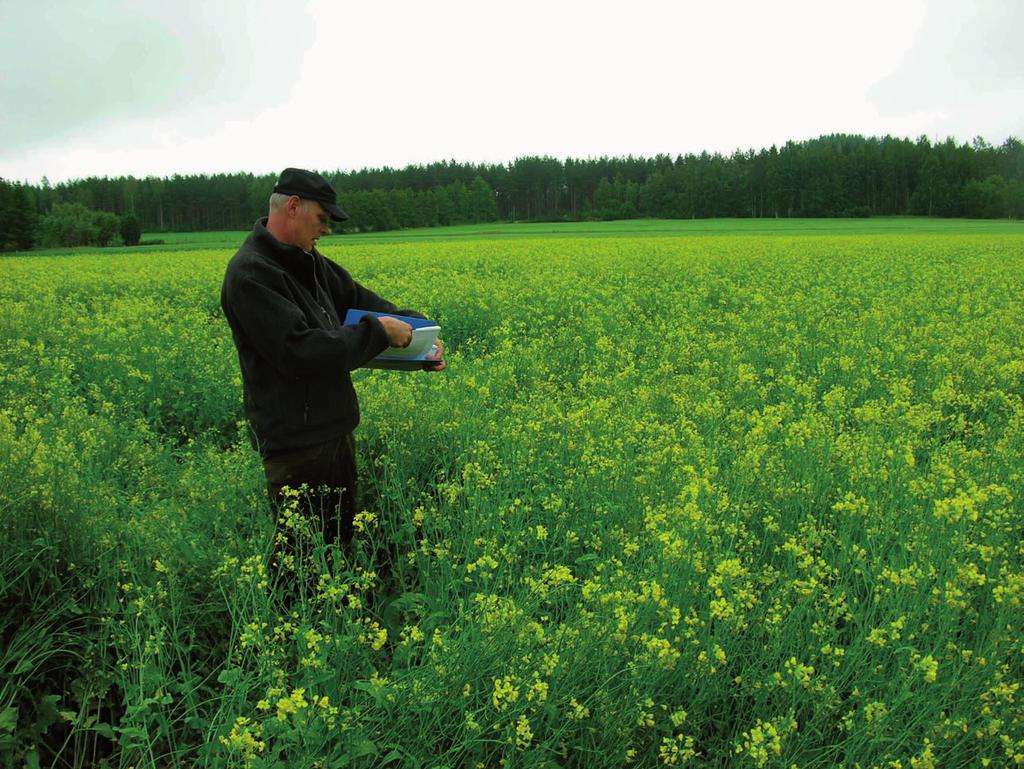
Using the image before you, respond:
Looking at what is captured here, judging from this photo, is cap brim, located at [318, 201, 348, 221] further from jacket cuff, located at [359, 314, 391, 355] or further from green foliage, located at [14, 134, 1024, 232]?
green foliage, located at [14, 134, 1024, 232]

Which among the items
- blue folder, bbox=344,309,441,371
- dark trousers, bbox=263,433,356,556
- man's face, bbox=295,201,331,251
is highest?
man's face, bbox=295,201,331,251

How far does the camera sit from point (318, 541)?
324 centimetres

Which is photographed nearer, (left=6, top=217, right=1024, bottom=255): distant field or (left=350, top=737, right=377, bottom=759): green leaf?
(left=350, top=737, right=377, bottom=759): green leaf

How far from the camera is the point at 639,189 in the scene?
88.6 metres

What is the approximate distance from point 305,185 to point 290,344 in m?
0.81

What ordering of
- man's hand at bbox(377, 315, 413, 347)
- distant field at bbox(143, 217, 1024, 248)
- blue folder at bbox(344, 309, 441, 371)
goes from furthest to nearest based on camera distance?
distant field at bbox(143, 217, 1024, 248) < blue folder at bbox(344, 309, 441, 371) < man's hand at bbox(377, 315, 413, 347)

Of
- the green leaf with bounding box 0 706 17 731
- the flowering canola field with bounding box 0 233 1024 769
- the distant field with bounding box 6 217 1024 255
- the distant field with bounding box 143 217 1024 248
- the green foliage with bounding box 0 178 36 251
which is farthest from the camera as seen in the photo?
the distant field with bounding box 143 217 1024 248

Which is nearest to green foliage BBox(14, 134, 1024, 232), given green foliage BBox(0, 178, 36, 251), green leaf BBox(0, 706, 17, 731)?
green foliage BBox(0, 178, 36, 251)

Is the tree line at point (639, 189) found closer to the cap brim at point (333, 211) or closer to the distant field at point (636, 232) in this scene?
the distant field at point (636, 232)

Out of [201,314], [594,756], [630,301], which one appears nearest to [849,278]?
[630,301]

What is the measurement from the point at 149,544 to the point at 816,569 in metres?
3.06

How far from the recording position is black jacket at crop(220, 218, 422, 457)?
135 inches

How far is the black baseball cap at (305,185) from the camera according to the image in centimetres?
360

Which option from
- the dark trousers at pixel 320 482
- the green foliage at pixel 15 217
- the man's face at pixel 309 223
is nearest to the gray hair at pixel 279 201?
the man's face at pixel 309 223
